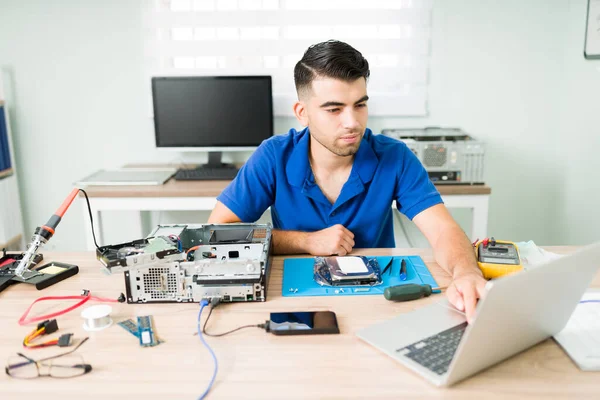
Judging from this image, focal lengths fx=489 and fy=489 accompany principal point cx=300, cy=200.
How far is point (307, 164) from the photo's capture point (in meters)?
1.61

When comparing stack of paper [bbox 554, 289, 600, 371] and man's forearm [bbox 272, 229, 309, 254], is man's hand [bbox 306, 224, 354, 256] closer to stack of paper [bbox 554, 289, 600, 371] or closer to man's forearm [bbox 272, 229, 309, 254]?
man's forearm [bbox 272, 229, 309, 254]

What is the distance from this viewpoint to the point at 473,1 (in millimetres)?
2711

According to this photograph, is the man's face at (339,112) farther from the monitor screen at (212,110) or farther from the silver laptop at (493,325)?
the monitor screen at (212,110)

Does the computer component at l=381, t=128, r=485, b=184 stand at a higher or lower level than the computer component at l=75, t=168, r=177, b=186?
higher

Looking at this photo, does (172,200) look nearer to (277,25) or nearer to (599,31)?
(277,25)

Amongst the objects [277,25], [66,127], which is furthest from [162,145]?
[277,25]

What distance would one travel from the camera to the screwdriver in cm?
108

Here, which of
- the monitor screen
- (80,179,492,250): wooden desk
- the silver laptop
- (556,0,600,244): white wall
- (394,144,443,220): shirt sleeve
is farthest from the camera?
the monitor screen

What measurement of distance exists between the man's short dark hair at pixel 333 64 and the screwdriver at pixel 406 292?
65 centimetres

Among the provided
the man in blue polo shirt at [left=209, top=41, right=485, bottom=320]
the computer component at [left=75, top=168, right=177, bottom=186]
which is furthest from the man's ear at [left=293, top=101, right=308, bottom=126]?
the computer component at [left=75, top=168, right=177, bottom=186]

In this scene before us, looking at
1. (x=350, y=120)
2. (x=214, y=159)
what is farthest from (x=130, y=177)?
(x=350, y=120)

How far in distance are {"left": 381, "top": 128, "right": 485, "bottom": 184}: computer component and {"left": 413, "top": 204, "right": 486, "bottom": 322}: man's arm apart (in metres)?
0.94

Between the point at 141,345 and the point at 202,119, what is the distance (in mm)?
1891

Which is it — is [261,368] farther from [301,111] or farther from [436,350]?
[301,111]
